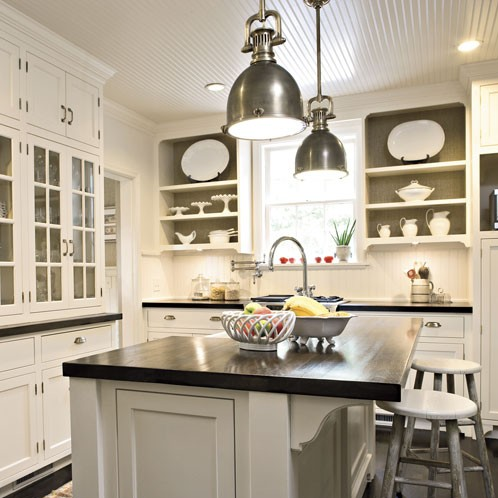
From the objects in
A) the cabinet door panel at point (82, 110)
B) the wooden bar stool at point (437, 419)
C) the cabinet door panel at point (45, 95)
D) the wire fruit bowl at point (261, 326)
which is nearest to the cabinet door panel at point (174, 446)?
the wire fruit bowl at point (261, 326)

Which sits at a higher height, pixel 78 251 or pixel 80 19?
pixel 80 19

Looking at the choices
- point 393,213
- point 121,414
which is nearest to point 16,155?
point 121,414

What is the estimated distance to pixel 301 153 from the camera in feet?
8.13

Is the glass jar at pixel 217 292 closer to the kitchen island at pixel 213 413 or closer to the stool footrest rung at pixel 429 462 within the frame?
the stool footrest rung at pixel 429 462

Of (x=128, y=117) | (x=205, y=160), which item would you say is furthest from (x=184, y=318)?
(x=128, y=117)

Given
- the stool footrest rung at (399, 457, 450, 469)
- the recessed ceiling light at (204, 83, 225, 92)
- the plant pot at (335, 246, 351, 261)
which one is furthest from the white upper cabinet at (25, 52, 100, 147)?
the stool footrest rung at (399, 457, 450, 469)

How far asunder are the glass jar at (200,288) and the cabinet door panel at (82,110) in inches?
72.4

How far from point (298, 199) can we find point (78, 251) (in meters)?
2.17

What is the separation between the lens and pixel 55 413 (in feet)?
9.60

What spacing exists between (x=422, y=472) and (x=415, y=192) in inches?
84.1

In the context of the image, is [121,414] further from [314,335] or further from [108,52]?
[108,52]

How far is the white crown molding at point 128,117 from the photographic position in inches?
163

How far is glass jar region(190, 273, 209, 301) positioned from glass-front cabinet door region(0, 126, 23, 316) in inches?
84.5

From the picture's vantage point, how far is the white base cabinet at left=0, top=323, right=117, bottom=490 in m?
2.59
